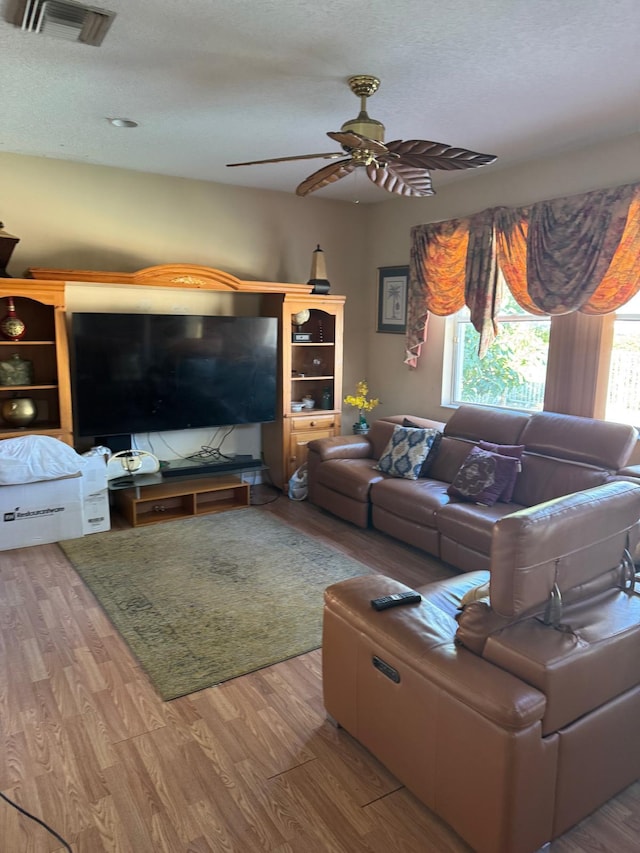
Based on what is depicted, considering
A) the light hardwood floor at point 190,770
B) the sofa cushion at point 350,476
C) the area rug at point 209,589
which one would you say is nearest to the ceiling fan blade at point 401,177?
the sofa cushion at point 350,476

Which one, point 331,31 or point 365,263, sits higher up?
point 331,31

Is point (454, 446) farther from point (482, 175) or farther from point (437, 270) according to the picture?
point (482, 175)

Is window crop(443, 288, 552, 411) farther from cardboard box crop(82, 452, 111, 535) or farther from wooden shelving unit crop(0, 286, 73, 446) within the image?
wooden shelving unit crop(0, 286, 73, 446)

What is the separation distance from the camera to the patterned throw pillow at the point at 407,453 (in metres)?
4.43

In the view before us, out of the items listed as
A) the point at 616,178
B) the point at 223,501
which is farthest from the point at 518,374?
the point at 223,501

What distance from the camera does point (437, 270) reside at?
5031 millimetres

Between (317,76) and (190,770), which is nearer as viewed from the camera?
(190,770)

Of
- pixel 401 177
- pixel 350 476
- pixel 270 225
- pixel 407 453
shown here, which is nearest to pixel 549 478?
pixel 407 453

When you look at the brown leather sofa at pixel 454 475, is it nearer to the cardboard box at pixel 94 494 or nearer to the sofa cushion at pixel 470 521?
the sofa cushion at pixel 470 521

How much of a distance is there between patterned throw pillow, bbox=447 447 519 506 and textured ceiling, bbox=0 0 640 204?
2.07 metres

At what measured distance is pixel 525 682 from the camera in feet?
5.38

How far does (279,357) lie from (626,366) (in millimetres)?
2776

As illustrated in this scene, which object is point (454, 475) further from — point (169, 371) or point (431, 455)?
point (169, 371)

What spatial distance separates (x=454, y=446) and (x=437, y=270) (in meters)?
1.61
